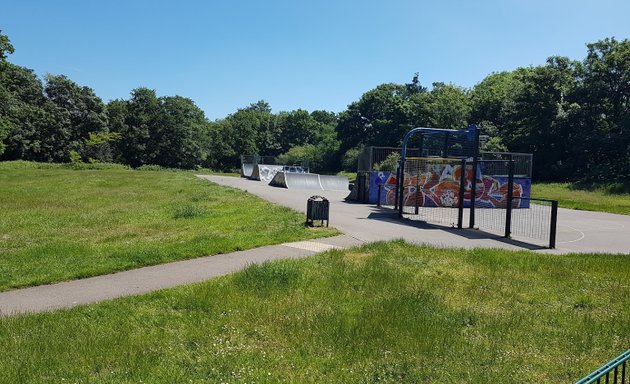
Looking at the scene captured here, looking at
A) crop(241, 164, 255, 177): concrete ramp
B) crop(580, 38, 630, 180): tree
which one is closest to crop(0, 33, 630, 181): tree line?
crop(580, 38, 630, 180): tree

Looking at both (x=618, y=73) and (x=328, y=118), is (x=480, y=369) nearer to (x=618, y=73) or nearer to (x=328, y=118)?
(x=618, y=73)

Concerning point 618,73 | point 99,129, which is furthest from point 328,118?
point 618,73

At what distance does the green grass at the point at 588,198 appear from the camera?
92.3ft

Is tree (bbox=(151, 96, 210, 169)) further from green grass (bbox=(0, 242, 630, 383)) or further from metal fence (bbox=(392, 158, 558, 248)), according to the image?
green grass (bbox=(0, 242, 630, 383))

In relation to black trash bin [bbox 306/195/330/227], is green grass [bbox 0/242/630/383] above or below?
below

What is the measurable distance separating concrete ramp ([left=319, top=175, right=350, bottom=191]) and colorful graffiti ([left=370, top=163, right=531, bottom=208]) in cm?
1439

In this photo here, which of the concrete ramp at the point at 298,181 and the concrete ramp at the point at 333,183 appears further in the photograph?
the concrete ramp at the point at 333,183

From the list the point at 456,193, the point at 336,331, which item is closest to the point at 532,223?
the point at 456,193

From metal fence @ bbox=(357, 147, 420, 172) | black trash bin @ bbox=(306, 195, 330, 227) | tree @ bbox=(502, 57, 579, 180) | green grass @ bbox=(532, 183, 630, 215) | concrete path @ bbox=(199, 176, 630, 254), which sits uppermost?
tree @ bbox=(502, 57, 579, 180)

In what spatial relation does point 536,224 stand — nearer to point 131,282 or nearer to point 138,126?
point 131,282

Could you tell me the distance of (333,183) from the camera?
41.3 metres

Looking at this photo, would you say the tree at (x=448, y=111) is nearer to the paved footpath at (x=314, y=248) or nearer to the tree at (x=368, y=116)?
the tree at (x=368, y=116)

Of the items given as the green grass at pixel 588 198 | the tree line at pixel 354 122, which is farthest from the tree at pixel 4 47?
the green grass at pixel 588 198

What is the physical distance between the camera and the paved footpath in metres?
7.23
